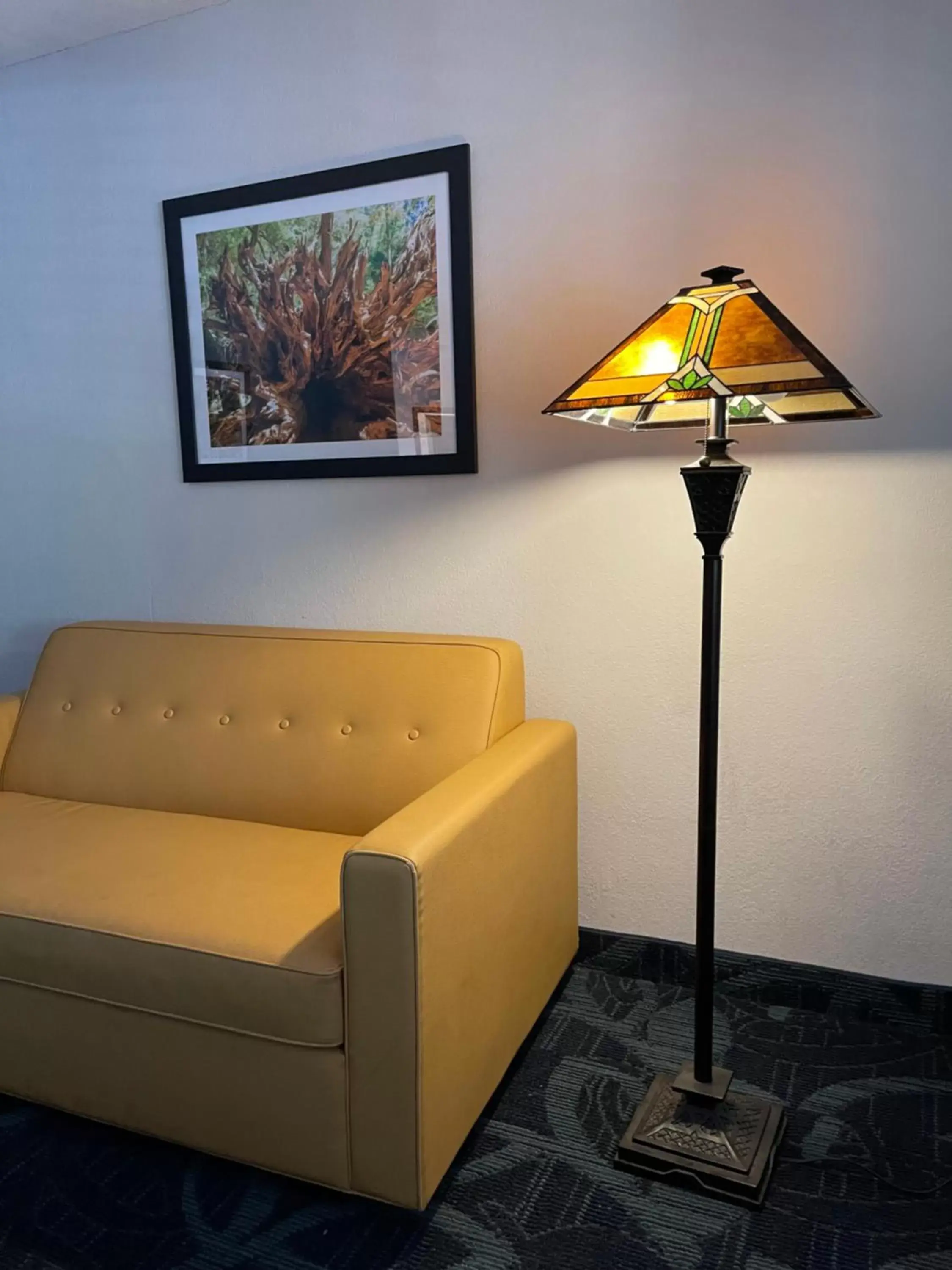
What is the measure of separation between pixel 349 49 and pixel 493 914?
74.7 inches

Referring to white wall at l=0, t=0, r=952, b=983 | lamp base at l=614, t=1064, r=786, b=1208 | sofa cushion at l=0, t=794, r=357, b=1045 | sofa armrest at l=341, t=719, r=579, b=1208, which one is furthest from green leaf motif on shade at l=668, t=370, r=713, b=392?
lamp base at l=614, t=1064, r=786, b=1208

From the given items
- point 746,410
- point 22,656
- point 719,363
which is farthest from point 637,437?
point 22,656

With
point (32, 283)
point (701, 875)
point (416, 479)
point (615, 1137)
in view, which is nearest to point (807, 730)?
point (701, 875)

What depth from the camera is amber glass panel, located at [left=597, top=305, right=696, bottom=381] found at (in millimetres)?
1365

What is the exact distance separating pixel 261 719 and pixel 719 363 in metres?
1.27

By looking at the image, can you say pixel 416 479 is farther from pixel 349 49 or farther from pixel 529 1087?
pixel 529 1087

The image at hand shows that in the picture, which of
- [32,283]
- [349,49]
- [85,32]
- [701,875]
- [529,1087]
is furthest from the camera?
[32,283]

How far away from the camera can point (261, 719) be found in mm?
2086

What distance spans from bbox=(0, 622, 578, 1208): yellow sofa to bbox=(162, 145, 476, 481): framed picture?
0.47 metres

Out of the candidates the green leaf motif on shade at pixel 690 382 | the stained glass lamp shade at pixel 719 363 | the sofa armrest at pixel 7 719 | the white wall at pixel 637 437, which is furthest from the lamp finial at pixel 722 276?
the sofa armrest at pixel 7 719

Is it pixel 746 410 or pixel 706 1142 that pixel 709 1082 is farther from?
pixel 746 410

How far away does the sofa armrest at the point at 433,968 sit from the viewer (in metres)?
1.31

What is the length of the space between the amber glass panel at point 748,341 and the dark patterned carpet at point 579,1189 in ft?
4.17

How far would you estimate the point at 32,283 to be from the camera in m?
2.55
